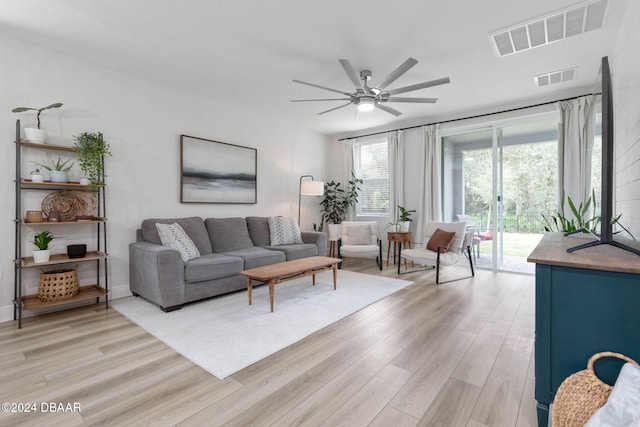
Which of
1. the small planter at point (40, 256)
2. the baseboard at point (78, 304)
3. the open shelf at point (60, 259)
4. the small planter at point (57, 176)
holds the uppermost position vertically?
the small planter at point (57, 176)

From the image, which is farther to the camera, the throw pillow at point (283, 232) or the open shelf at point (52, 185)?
the throw pillow at point (283, 232)

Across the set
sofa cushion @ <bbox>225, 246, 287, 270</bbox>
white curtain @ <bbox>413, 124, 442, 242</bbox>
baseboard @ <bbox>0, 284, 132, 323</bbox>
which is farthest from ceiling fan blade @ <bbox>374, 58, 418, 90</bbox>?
baseboard @ <bbox>0, 284, 132, 323</bbox>

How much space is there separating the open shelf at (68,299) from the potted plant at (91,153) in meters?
1.10

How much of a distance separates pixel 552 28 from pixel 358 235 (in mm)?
3716

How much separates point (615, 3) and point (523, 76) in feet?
4.35

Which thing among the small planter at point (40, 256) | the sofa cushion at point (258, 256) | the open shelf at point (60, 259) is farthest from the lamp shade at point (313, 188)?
the small planter at point (40, 256)

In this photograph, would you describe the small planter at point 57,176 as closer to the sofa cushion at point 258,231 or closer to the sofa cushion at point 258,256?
the sofa cushion at point 258,256

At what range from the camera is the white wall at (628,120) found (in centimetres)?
190

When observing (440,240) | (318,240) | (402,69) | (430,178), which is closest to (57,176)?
(318,240)

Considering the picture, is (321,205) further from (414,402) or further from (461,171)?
(414,402)

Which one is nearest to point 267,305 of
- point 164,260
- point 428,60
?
point 164,260

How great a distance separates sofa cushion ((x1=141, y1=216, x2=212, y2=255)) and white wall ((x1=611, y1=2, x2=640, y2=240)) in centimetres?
400

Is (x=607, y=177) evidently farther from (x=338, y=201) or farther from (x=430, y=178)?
(x=338, y=201)

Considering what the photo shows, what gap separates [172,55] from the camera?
10.3 ft
